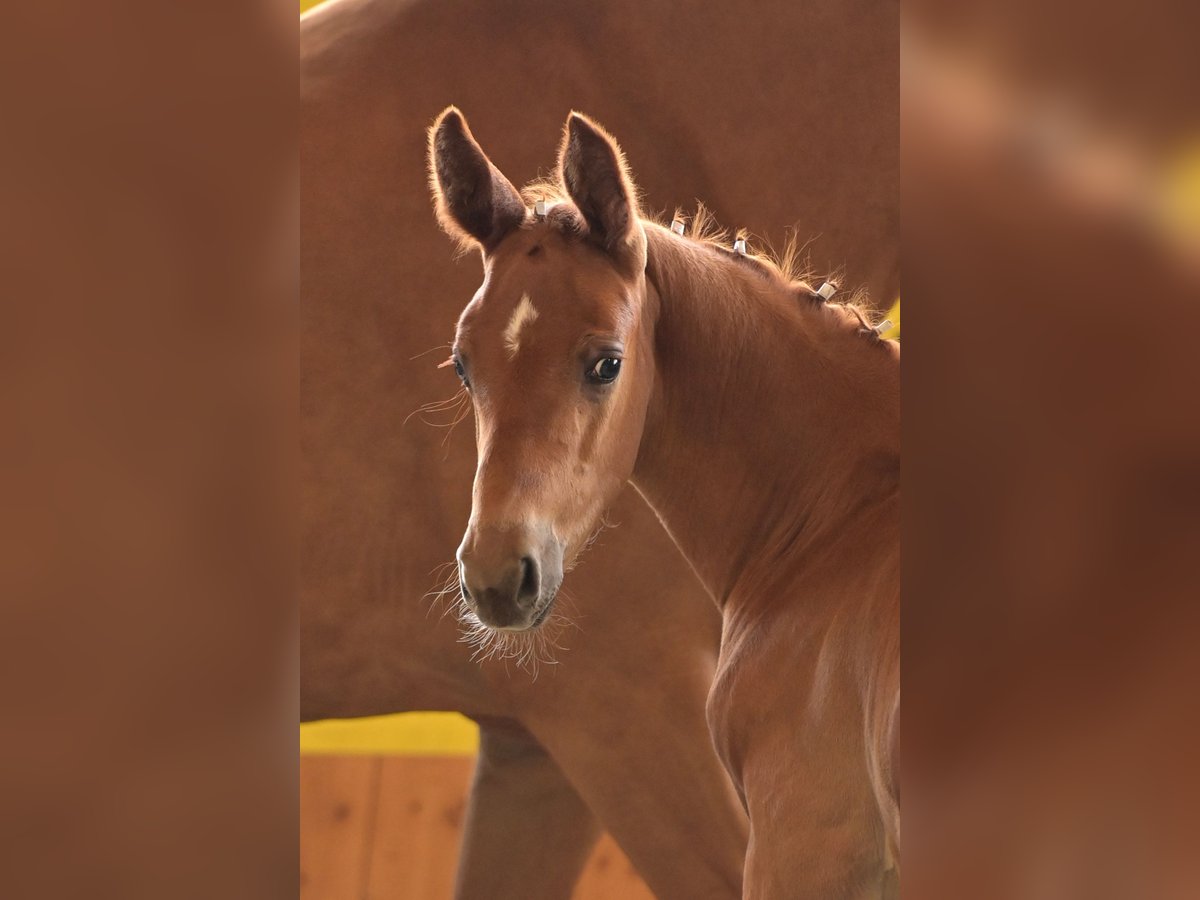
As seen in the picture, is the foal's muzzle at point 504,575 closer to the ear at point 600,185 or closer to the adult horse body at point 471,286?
the ear at point 600,185

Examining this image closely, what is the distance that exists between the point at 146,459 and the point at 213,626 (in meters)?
0.05

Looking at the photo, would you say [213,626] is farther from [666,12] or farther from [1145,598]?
[666,12]

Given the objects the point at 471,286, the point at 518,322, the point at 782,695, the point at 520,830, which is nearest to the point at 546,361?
the point at 518,322

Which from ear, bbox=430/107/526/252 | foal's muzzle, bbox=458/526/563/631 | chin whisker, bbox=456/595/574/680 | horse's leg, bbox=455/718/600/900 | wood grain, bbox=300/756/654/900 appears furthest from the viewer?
wood grain, bbox=300/756/654/900

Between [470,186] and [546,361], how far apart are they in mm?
216

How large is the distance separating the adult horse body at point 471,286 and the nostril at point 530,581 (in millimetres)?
591

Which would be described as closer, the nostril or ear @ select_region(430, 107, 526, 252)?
the nostril

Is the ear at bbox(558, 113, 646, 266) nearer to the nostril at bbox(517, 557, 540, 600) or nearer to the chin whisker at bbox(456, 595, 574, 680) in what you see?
the nostril at bbox(517, 557, 540, 600)

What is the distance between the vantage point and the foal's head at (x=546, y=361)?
0.91 meters

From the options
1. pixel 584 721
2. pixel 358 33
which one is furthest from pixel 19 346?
pixel 358 33

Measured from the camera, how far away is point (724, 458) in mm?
1143

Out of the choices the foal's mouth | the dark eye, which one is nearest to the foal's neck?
the dark eye

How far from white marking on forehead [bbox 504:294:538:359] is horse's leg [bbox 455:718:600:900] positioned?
32.4 inches

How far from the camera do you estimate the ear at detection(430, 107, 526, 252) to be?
1055 millimetres
